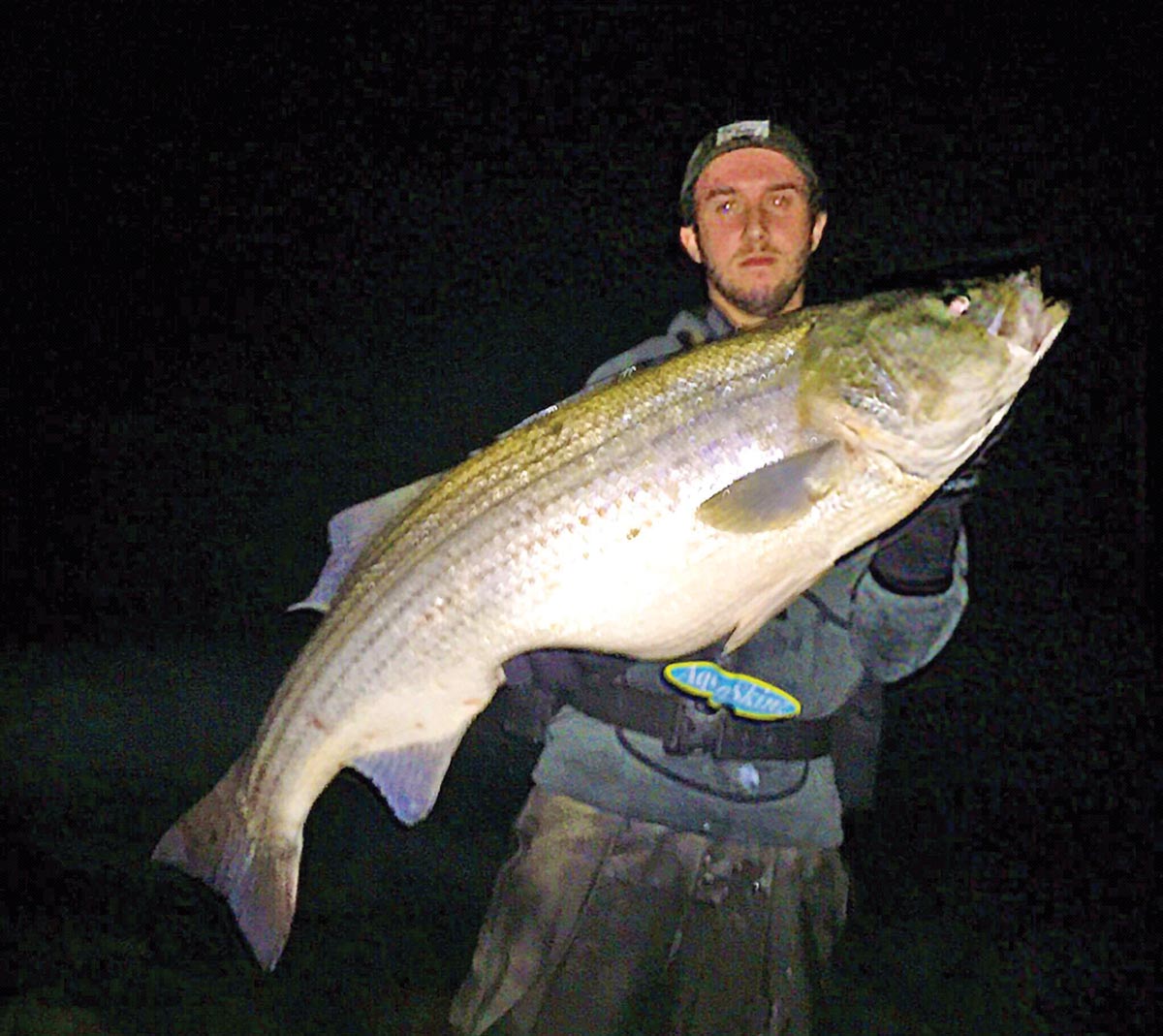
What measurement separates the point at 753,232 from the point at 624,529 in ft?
3.96

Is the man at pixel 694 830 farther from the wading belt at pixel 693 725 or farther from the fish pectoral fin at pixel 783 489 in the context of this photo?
the fish pectoral fin at pixel 783 489

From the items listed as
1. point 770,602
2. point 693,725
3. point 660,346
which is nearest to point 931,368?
point 770,602

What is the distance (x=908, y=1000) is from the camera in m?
6.27

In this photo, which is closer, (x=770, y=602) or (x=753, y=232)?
(x=770, y=602)

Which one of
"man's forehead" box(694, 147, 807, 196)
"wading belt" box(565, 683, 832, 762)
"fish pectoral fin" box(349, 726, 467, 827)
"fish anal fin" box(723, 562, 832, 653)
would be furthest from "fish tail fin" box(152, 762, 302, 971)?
"man's forehead" box(694, 147, 807, 196)

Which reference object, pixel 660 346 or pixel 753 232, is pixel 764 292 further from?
pixel 660 346

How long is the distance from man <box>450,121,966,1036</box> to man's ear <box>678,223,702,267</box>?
60 cm

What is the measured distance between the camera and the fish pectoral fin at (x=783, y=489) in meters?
1.76

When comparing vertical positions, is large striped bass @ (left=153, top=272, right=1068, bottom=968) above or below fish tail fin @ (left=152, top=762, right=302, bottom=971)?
above

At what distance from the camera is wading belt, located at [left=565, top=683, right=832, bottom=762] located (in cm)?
219

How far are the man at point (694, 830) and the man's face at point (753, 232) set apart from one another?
1.22 ft

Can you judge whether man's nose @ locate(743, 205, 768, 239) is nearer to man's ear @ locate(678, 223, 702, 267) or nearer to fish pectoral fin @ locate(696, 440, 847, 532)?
man's ear @ locate(678, 223, 702, 267)

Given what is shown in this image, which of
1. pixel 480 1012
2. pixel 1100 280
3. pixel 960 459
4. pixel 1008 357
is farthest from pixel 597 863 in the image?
pixel 1100 280

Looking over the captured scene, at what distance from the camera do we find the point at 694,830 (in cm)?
217
